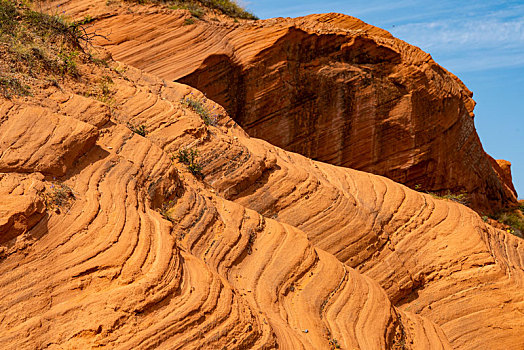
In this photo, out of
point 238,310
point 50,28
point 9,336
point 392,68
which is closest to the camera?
point 9,336

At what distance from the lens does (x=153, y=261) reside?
17.7ft

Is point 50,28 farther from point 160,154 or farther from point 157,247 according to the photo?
point 157,247

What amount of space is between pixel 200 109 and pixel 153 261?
5.06m

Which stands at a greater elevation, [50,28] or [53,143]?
[50,28]

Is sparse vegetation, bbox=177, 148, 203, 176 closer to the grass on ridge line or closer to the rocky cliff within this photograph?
the rocky cliff

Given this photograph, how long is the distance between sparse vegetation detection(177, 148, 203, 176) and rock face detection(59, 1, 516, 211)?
6472 millimetres

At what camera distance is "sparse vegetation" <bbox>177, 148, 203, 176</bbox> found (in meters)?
8.56

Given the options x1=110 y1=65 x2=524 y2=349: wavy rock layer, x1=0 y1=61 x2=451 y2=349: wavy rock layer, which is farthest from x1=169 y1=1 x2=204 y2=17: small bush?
x1=0 y1=61 x2=451 y2=349: wavy rock layer

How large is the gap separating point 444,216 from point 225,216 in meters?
4.74

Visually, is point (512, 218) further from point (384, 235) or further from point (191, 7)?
point (191, 7)

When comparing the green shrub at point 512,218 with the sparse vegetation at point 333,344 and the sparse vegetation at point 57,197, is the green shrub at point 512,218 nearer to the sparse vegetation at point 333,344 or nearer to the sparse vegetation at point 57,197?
the sparse vegetation at point 333,344

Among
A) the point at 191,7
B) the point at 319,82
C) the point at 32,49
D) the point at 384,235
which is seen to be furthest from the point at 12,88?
the point at 319,82

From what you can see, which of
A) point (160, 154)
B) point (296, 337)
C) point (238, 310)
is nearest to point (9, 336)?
point (238, 310)

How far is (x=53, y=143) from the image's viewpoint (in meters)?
6.12
